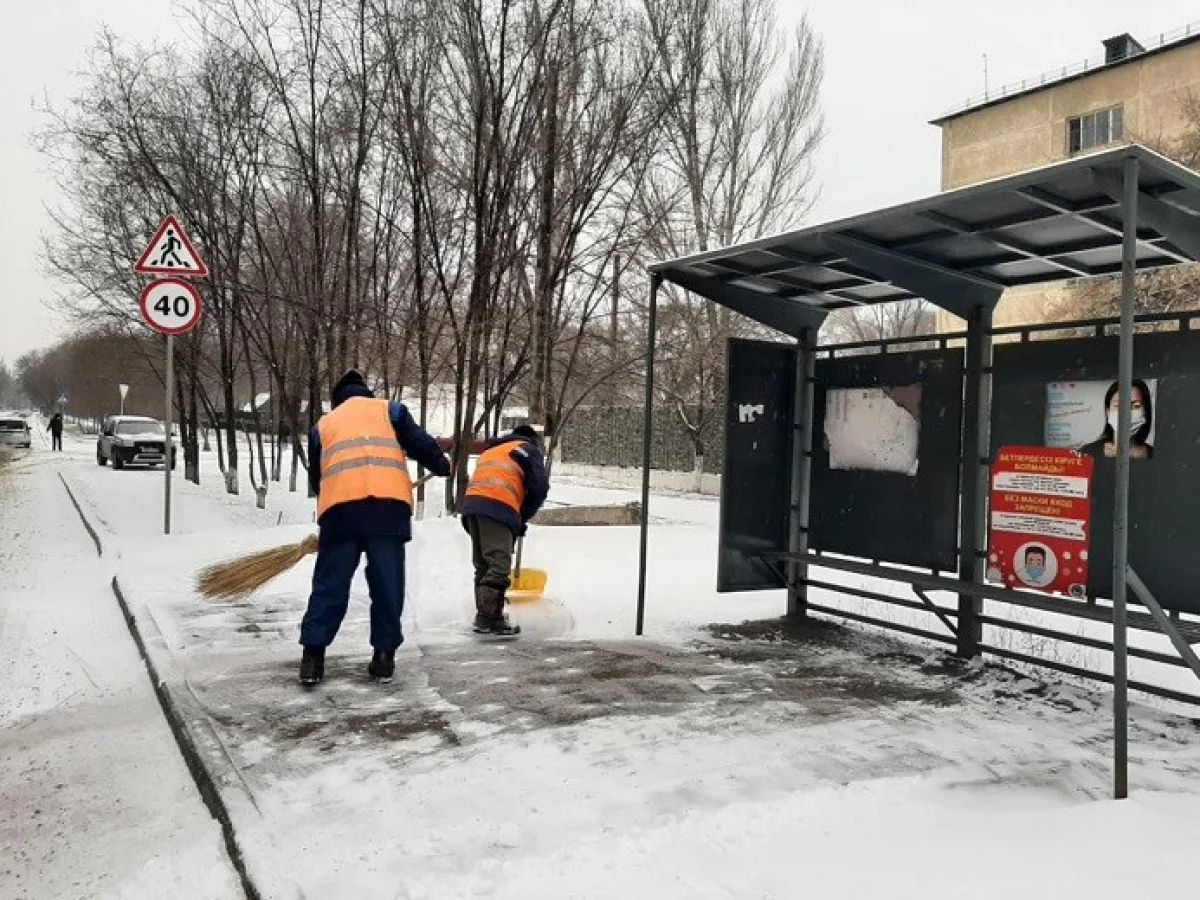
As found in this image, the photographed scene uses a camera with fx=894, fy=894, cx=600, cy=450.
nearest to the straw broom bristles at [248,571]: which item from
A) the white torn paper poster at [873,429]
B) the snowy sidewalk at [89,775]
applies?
the snowy sidewalk at [89,775]

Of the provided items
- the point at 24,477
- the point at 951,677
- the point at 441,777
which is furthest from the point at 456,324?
the point at 24,477

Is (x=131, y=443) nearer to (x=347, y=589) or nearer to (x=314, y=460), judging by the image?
(x=314, y=460)

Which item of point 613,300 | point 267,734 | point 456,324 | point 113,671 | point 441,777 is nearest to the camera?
point 441,777

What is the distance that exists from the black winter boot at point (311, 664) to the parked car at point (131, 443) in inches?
942

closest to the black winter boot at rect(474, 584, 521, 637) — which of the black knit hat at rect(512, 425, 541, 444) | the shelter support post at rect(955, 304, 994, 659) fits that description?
the black knit hat at rect(512, 425, 541, 444)

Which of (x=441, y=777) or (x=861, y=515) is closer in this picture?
(x=441, y=777)

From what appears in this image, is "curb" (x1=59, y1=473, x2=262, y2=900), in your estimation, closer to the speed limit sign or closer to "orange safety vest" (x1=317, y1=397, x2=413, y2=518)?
"orange safety vest" (x1=317, y1=397, x2=413, y2=518)

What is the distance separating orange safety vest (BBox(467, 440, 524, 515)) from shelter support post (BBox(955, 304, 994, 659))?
9.60ft

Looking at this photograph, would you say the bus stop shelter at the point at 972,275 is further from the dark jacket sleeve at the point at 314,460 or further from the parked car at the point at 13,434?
A: the parked car at the point at 13,434

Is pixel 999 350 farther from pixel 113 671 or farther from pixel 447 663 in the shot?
pixel 113 671

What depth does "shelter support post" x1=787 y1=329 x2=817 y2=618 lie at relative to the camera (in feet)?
22.9

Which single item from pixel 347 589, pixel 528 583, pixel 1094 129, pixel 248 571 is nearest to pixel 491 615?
pixel 528 583

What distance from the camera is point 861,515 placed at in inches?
256

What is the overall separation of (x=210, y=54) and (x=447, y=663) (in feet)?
39.2
